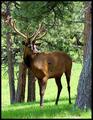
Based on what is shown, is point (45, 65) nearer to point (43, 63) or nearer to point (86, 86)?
point (43, 63)

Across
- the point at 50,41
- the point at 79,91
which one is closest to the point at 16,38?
the point at 50,41

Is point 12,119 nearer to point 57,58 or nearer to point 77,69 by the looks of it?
point 57,58

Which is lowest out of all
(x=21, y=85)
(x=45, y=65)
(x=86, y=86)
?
(x=21, y=85)

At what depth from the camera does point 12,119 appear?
10.7m

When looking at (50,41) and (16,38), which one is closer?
(50,41)

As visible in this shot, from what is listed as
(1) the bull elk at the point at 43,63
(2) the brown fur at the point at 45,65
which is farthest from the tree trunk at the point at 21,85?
(1) the bull elk at the point at 43,63

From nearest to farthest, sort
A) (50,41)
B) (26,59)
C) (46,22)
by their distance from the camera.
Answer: (26,59)
(46,22)
(50,41)

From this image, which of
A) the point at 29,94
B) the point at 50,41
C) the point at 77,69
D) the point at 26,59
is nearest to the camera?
the point at 26,59

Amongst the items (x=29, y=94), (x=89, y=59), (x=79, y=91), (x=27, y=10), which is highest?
(x=27, y=10)

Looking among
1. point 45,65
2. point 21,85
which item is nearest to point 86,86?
point 45,65

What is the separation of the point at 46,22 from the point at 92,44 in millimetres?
8534

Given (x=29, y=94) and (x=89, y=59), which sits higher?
(x=89, y=59)

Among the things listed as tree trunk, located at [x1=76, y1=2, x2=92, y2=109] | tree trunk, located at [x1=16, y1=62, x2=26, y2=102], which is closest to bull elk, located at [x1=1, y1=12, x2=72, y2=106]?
tree trunk, located at [x1=76, y1=2, x2=92, y2=109]

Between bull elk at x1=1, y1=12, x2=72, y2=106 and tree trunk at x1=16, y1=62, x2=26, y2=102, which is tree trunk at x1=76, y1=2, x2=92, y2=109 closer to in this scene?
bull elk at x1=1, y1=12, x2=72, y2=106
